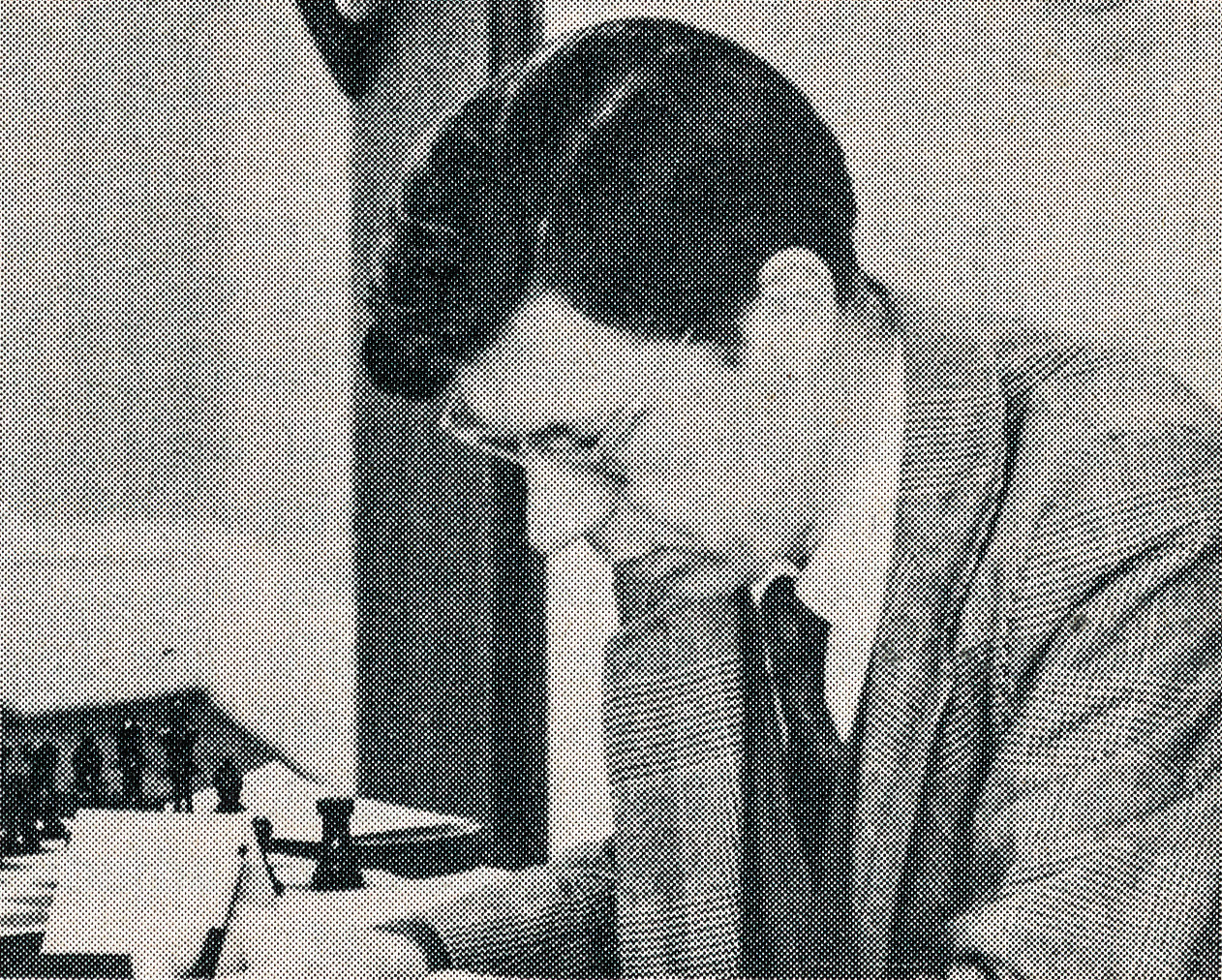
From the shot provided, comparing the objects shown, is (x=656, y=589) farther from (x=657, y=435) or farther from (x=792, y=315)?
(x=792, y=315)

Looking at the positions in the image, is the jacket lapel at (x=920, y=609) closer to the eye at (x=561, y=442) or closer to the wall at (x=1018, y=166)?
the wall at (x=1018, y=166)

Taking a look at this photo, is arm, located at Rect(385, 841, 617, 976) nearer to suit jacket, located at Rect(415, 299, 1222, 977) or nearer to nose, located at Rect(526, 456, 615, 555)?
suit jacket, located at Rect(415, 299, 1222, 977)

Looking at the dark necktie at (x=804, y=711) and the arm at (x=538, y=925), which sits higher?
the dark necktie at (x=804, y=711)

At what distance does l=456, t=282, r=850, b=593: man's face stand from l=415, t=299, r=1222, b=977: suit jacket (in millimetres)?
83

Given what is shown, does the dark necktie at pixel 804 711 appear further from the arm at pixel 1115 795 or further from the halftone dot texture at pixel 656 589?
the arm at pixel 1115 795

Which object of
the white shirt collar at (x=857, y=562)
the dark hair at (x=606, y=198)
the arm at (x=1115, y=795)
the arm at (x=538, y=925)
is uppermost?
the dark hair at (x=606, y=198)

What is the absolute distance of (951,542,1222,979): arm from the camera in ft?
3.42

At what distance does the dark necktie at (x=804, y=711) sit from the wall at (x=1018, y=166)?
176 millimetres

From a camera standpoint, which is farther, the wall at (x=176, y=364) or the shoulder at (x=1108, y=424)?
the wall at (x=176, y=364)

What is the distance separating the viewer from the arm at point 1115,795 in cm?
104

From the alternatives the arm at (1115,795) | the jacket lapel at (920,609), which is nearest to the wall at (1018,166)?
the jacket lapel at (920,609)

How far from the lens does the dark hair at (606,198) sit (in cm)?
→ 120

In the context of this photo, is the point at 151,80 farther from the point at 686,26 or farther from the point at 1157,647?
the point at 1157,647

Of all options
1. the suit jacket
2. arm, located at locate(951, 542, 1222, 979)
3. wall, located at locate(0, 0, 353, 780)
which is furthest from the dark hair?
arm, located at locate(951, 542, 1222, 979)
